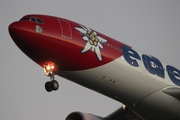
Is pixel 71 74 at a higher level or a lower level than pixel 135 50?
lower

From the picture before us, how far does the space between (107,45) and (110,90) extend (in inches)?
106

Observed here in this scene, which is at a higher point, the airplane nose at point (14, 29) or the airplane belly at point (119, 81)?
the airplane nose at point (14, 29)

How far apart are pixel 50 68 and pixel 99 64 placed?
2.93 m

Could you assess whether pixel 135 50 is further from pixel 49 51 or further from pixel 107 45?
pixel 49 51

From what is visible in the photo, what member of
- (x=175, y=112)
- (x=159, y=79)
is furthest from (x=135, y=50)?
(x=175, y=112)

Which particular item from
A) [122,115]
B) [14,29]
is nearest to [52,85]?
[14,29]

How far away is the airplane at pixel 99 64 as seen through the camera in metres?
31.1

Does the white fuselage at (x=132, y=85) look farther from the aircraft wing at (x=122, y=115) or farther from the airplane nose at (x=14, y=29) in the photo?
the aircraft wing at (x=122, y=115)

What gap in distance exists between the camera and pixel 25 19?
31.7 m

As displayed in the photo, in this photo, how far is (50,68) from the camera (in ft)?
103

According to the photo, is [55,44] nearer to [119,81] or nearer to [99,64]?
[99,64]

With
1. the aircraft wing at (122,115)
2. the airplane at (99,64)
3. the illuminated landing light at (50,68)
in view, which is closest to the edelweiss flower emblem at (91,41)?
the airplane at (99,64)

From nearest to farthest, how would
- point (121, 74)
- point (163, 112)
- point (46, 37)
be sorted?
point (46, 37)
point (121, 74)
point (163, 112)

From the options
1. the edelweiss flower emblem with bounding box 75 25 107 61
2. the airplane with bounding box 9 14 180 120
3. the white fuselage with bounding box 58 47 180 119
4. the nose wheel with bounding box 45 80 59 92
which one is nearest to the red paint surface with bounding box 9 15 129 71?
the airplane with bounding box 9 14 180 120
